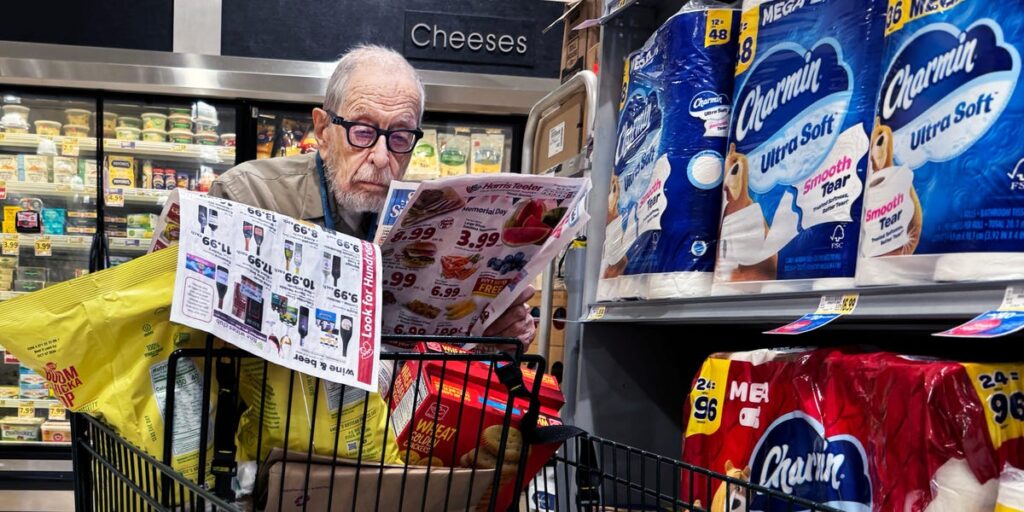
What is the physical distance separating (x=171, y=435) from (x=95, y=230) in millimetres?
4746

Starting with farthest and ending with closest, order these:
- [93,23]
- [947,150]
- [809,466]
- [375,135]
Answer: [93,23] < [375,135] < [809,466] < [947,150]

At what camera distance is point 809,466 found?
1.18 m

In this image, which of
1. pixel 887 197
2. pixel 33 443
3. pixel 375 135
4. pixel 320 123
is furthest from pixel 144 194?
pixel 887 197

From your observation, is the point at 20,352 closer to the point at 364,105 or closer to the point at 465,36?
the point at 364,105

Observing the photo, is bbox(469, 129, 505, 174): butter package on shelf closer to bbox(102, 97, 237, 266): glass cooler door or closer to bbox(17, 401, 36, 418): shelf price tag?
bbox(102, 97, 237, 266): glass cooler door

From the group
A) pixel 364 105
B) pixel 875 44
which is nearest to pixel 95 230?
pixel 364 105

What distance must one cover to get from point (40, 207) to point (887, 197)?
5.26 m

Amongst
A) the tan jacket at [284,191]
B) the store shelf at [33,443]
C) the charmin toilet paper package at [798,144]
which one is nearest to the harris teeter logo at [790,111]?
the charmin toilet paper package at [798,144]

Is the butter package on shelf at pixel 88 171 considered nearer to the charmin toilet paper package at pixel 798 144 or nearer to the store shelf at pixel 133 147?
the store shelf at pixel 133 147

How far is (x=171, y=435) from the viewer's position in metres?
0.92

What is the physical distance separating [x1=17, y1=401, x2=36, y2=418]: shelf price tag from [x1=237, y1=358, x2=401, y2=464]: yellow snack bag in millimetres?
4951

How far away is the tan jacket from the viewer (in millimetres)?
1709

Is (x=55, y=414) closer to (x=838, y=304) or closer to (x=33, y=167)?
(x=33, y=167)

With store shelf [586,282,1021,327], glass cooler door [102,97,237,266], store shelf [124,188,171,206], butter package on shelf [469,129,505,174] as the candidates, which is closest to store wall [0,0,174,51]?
glass cooler door [102,97,237,266]
